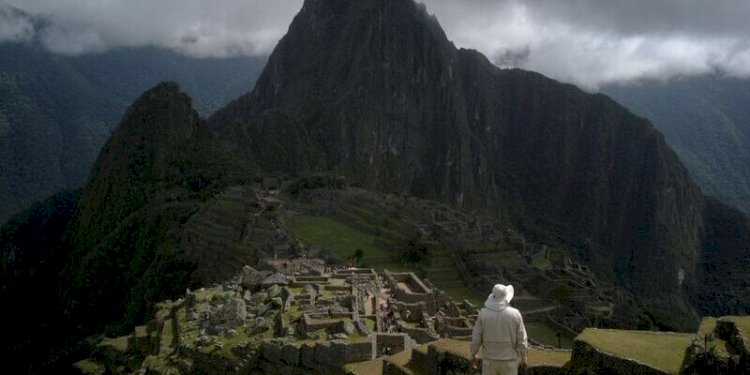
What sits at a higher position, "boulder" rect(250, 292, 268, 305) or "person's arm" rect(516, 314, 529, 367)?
"person's arm" rect(516, 314, 529, 367)

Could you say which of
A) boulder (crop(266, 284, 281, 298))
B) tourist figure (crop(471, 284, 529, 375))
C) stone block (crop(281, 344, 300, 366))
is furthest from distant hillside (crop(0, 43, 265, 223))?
tourist figure (crop(471, 284, 529, 375))

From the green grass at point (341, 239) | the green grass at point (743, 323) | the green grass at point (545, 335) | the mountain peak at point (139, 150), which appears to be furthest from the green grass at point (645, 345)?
the mountain peak at point (139, 150)

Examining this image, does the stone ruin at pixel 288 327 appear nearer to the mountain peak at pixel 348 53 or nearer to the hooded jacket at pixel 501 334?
the hooded jacket at pixel 501 334

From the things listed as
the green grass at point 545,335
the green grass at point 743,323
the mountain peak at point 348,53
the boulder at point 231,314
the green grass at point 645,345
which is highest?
the mountain peak at point 348,53

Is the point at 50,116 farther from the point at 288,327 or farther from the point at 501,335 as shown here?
the point at 501,335

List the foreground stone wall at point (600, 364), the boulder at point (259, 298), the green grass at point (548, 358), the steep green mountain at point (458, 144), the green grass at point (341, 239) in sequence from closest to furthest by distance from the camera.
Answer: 1. the foreground stone wall at point (600, 364)
2. the green grass at point (548, 358)
3. the boulder at point (259, 298)
4. the green grass at point (341, 239)
5. the steep green mountain at point (458, 144)

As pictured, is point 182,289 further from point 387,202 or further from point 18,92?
point 18,92

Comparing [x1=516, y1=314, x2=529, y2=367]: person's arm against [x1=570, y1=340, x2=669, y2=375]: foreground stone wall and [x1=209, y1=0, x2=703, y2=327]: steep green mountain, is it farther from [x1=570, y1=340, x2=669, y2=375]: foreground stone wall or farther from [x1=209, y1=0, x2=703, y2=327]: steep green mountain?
[x1=209, y1=0, x2=703, y2=327]: steep green mountain

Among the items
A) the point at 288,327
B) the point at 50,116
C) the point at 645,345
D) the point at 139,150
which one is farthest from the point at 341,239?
the point at 50,116
